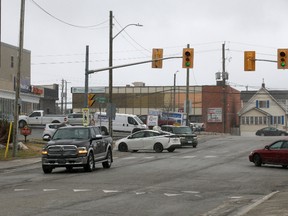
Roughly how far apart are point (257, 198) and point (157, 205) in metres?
3.18

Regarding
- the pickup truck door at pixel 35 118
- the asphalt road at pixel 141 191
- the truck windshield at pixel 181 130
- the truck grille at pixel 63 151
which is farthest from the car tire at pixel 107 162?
the pickup truck door at pixel 35 118

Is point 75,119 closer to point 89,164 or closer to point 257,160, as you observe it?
point 257,160

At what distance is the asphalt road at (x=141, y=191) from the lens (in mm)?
12250

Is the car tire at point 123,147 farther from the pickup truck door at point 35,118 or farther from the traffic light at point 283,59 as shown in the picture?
the pickup truck door at point 35,118

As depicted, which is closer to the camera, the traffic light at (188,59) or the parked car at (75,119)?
the traffic light at (188,59)

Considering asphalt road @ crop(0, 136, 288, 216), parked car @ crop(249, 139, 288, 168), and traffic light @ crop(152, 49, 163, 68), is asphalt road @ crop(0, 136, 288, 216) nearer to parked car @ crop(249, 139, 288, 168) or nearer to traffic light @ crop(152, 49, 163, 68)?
parked car @ crop(249, 139, 288, 168)

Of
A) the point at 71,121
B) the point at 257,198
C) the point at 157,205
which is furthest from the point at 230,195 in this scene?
the point at 71,121

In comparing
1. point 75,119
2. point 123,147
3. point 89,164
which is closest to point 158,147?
point 123,147

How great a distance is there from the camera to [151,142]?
37.8 meters

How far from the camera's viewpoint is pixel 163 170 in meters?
23.6

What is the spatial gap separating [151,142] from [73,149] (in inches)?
629

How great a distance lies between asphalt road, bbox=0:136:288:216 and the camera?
1225 cm

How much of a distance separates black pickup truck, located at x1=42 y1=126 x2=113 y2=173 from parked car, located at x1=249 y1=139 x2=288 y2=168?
26.1ft

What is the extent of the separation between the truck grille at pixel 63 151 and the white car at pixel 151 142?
51.6 feet
